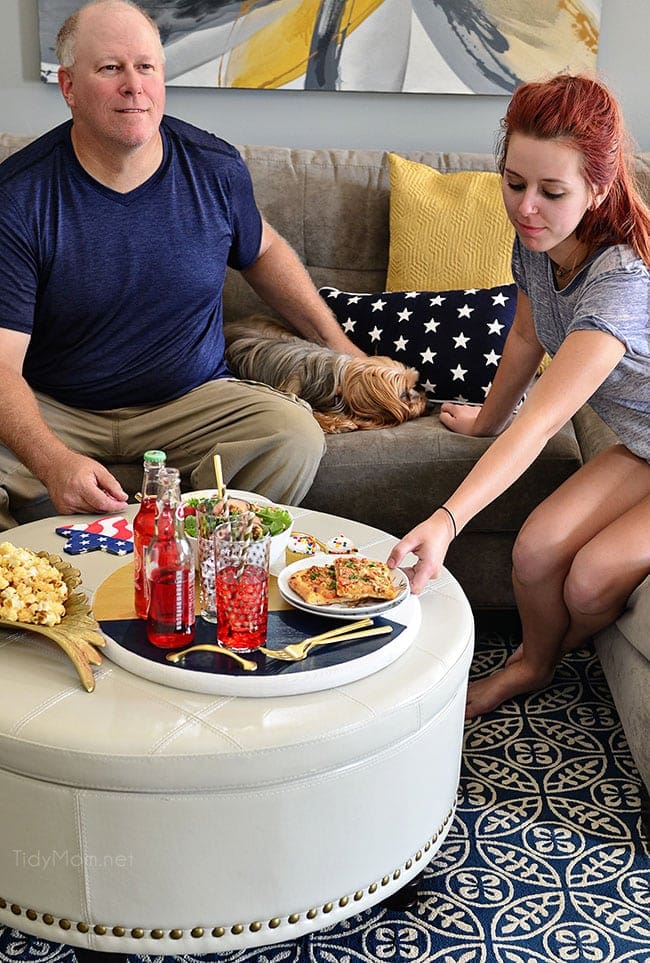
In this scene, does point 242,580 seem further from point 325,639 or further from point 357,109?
point 357,109

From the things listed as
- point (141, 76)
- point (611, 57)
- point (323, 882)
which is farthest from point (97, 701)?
point (611, 57)

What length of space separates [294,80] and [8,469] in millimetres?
1576

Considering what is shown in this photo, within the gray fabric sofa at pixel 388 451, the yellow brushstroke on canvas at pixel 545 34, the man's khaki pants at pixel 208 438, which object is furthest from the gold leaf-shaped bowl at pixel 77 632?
the yellow brushstroke on canvas at pixel 545 34

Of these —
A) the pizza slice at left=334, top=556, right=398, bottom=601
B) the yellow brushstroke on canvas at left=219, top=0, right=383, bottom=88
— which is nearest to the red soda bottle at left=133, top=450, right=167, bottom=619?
the pizza slice at left=334, top=556, right=398, bottom=601

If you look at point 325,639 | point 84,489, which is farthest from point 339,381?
point 325,639

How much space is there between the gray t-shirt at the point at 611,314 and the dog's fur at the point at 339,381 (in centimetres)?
46

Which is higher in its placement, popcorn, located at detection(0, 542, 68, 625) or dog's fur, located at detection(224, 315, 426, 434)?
popcorn, located at detection(0, 542, 68, 625)

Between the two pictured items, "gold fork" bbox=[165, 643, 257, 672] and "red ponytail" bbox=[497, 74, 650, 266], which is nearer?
"gold fork" bbox=[165, 643, 257, 672]

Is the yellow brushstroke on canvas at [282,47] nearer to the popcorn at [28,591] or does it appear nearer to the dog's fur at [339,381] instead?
the dog's fur at [339,381]

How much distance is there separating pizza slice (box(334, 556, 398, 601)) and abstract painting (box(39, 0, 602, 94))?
2.03m

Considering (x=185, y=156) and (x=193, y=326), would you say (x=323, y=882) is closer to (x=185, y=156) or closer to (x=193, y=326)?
(x=193, y=326)

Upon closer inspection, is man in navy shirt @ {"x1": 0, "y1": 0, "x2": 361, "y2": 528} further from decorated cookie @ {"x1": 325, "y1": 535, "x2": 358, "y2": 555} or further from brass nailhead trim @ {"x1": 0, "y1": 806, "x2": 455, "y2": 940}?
brass nailhead trim @ {"x1": 0, "y1": 806, "x2": 455, "y2": 940}

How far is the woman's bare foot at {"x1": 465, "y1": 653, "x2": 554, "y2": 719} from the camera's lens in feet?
7.00

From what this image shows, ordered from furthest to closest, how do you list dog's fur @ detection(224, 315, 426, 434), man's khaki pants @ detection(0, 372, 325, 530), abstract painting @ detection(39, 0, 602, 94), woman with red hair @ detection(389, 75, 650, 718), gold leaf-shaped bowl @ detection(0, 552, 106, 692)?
abstract painting @ detection(39, 0, 602, 94), dog's fur @ detection(224, 315, 426, 434), man's khaki pants @ detection(0, 372, 325, 530), woman with red hair @ detection(389, 75, 650, 718), gold leaf-shaped bowl @ detection(0, 552, 106, 692)
